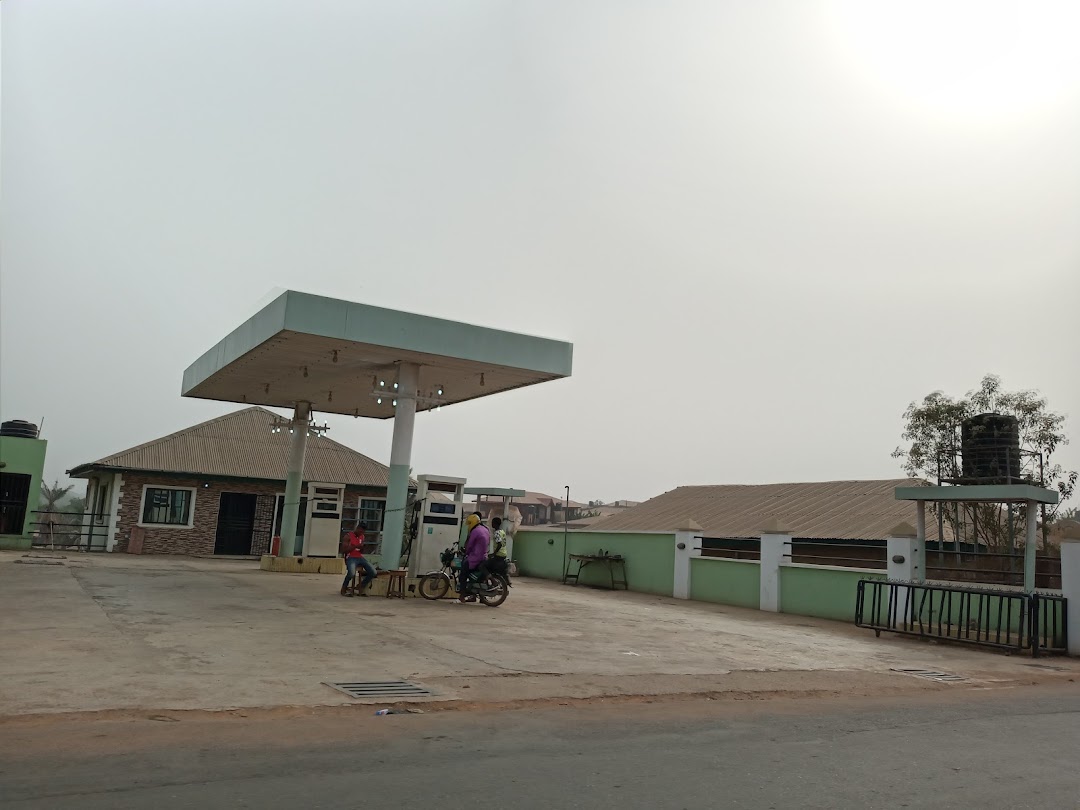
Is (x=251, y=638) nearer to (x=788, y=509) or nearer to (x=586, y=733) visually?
(x=586, y=733)

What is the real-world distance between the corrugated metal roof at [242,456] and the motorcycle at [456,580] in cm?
1253

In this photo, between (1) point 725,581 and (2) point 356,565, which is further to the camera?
(1) point 725,581

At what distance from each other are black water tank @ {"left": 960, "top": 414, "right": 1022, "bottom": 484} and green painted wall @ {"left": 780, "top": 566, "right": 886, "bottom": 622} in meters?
2.87

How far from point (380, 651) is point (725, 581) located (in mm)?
12185

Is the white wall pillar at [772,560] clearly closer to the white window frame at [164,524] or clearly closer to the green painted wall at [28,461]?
the white window frame at [164,524]

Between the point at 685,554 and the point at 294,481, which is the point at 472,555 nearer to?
the point at 685,554

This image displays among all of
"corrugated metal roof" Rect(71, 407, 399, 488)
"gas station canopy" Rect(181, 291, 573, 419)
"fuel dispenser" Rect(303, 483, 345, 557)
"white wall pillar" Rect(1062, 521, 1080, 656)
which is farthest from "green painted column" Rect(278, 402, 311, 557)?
"white wall pillar" Rect(1062, 521, 1080, 656)

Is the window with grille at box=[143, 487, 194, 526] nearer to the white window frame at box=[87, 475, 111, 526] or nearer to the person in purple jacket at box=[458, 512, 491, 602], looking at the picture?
the white window frame at box=[87, 475, 111, 526]

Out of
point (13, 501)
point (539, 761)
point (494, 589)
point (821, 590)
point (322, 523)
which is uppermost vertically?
point (322, 523)

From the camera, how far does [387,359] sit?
55.9ft

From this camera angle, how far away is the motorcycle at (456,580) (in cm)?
1540

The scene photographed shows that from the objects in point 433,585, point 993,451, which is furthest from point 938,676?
point 433,585

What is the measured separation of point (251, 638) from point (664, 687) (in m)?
4.83

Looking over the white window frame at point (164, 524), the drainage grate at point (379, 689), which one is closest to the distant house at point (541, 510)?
the white window frame at point (164, 524)
